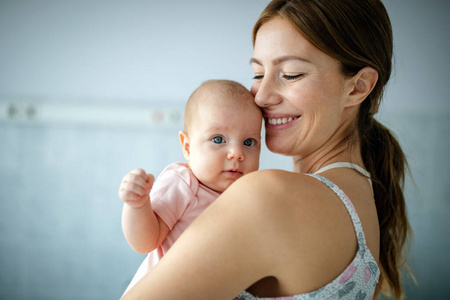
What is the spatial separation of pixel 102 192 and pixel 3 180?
748 mm

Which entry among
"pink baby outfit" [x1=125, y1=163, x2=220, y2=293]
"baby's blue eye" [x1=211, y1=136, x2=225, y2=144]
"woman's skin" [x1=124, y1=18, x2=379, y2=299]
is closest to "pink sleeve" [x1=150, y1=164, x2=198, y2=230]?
"pink baby outfit" [x1=125, y1=163, x2=220, y2=293]

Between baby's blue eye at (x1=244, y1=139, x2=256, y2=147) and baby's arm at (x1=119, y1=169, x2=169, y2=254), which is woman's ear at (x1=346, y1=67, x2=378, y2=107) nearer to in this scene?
baby's blue eye at (x1=244, y1=139, x2=256, y2=147)

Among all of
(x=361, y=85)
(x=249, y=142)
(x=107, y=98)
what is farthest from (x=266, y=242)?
(x=107, y=98)

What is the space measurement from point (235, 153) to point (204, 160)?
0.29 feet

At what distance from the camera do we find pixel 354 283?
0.83 m

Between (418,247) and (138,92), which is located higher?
(138,92)

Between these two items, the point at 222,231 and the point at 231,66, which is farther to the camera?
the point at 231,66

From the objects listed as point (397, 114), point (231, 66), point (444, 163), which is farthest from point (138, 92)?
point (444, 163)

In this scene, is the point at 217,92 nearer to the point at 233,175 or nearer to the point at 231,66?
the point at 233,175

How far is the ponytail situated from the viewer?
121 cm

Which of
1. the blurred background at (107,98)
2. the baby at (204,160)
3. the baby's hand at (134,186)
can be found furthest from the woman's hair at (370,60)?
the blurred background at (107,98)

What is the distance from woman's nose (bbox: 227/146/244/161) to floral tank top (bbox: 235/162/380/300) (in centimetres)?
28

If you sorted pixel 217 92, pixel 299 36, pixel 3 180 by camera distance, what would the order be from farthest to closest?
1. pixel 3 180
2. pixel 217 92
3. pixel 299 36

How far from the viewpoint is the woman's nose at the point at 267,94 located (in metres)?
1.10
